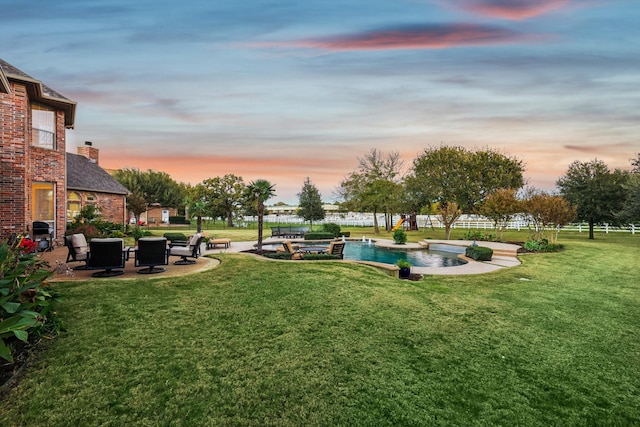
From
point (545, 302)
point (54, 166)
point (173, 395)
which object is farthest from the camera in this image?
point (54, 166)

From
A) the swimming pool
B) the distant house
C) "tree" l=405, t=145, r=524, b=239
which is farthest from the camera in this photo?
"tree" l=405, t=145, r=524, b=239

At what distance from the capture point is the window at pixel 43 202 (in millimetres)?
13859

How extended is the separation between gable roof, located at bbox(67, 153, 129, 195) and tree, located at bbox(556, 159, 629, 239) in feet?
113

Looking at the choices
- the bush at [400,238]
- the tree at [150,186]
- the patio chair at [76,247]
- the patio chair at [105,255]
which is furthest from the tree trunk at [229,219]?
the patio chair at [105,255]

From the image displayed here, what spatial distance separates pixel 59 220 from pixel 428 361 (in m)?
16.3

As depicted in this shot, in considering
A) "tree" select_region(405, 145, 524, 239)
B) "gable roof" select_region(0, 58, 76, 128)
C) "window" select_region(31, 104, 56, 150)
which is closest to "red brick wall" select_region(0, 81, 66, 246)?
"gable roof" select_region(0, 58, 76, 128)

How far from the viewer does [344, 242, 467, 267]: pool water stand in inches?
599

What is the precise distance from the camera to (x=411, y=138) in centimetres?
2288

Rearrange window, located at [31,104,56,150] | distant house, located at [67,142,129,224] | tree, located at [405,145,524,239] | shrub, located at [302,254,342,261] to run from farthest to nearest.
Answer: tree, located at [405,145,524,239], distant house, located at [67,142,129,224], window, located at [31,104,56,150], shrub, located at [302,254,342,261]

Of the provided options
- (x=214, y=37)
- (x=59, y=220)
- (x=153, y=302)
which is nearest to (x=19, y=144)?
(x=59, y=220)

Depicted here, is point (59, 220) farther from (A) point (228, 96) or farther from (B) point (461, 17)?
(B) point (461, 17)

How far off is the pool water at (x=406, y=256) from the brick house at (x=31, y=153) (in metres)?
13.4

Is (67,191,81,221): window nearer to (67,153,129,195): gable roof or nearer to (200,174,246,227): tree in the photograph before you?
(67,153,129,195): gable roof

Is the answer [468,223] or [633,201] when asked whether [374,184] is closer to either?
[468,223]
